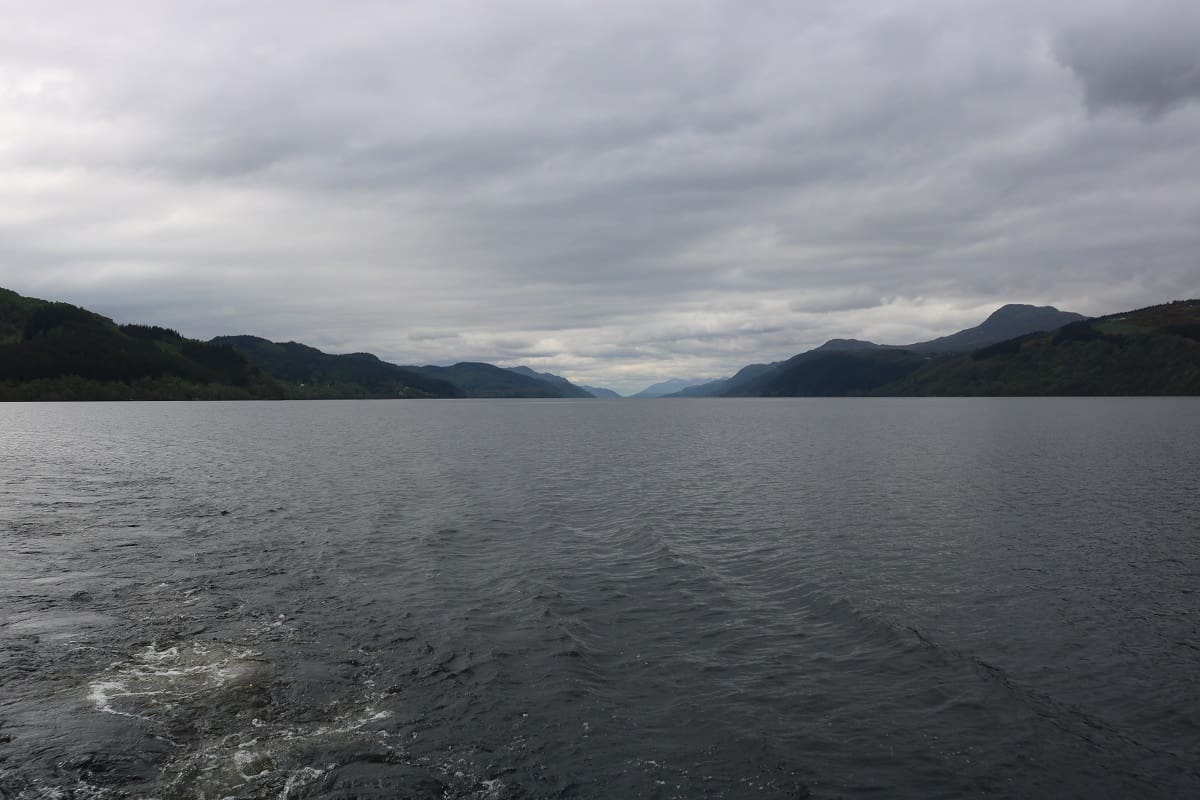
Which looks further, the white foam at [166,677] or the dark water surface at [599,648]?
the white foam at [166,677]

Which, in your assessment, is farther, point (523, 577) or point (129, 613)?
point (523, 577)

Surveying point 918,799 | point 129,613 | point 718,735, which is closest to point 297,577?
point 129,613

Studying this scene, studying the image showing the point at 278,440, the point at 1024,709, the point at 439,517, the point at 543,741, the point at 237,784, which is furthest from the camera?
the point at 278,440

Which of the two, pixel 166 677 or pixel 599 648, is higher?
pixel 166 677

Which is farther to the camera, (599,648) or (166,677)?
(599,648)

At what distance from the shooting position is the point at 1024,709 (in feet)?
72.0

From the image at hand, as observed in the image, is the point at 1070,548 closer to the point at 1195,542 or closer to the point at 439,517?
the point at 1195,542

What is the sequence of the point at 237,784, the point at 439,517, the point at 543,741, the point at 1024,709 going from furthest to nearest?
the point at 439,517 < the point at 1024,709 < the point at 543,741 < the point at 237,784

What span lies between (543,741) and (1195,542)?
4825cm

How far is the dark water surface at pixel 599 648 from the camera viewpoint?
18203 millimetres

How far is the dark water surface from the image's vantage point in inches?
717

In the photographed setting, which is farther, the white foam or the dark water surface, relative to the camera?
the white foam

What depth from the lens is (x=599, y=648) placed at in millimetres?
27156

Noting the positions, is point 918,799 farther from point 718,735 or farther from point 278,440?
point 278,440
